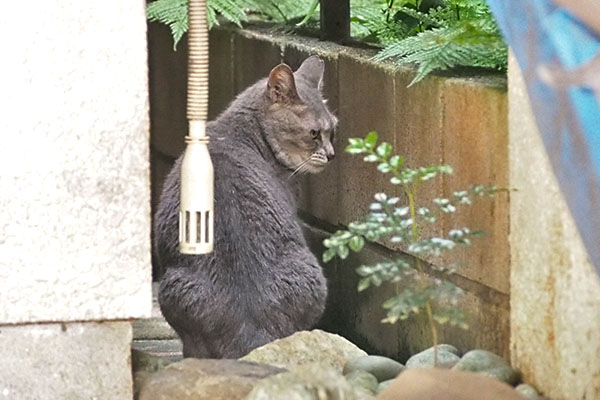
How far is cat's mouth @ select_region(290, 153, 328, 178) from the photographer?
509 centimetres

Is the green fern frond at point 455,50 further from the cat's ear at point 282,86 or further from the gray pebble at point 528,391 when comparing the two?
the gray pebble at point 528,391

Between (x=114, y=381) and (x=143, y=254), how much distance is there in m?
0.36

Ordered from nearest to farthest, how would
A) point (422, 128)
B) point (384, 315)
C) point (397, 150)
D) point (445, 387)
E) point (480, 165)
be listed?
point (445, 387)
point (480, 165)
point (422, 128)
point (397, 150)
point (384, 315)

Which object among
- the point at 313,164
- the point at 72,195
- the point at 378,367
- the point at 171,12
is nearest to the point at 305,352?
the point at 378,367

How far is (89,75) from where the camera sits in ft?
10.2

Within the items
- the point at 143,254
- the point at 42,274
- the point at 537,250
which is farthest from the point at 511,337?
the point at 42,274

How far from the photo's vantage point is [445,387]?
286 centimetres

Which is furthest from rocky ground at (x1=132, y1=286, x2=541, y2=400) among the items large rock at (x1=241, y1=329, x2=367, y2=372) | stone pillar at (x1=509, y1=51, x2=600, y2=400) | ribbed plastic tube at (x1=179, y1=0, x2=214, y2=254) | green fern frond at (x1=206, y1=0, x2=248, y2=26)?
green fern frond at (x1=206, y1=0, x2=248, y2=26)

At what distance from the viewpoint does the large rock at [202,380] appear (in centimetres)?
329

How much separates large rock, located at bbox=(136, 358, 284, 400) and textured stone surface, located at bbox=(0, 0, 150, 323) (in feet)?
0.83

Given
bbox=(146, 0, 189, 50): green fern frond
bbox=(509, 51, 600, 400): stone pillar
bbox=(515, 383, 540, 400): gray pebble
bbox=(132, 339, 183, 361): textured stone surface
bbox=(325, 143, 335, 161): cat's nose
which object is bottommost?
bbox=(132, 339, 183, 361): textured stone surface

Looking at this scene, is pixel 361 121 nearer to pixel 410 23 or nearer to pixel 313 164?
pixel 313 164

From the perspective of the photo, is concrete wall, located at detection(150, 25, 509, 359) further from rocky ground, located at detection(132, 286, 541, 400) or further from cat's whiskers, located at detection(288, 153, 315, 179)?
rocky ground, located at detection(132, 286, 541, 400)

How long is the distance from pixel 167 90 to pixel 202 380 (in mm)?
4374
